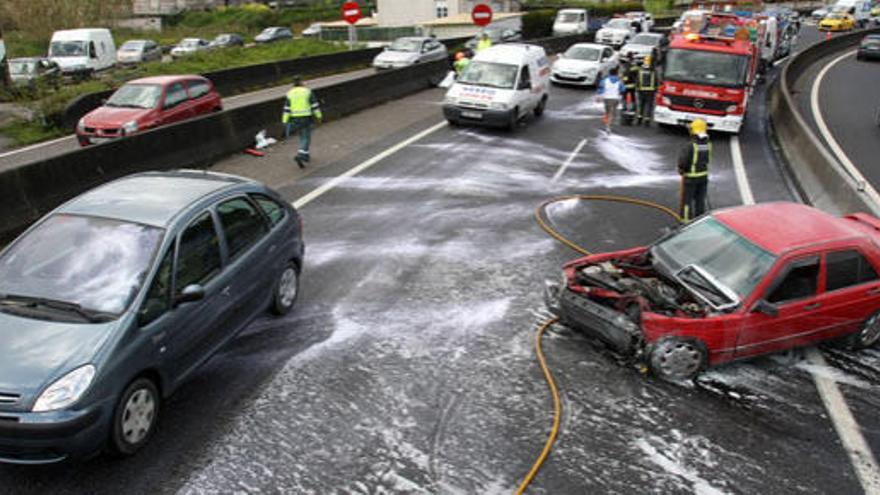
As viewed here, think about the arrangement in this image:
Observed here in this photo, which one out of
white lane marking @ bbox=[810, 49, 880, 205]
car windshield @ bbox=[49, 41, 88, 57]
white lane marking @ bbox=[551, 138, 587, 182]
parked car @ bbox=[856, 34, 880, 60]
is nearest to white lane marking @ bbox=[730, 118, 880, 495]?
white lane marking @ bbox=[810, 49, 880, 205]

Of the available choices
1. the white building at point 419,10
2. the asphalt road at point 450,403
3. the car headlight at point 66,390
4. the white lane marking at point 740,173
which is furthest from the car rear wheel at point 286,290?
the white building at point 419,10

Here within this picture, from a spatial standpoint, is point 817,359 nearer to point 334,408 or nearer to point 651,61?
point 334,408

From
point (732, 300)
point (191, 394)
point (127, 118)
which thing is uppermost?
point (127, 118)

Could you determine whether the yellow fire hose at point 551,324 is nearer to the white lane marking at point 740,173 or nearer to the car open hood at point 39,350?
the white lane marking at point 740,173

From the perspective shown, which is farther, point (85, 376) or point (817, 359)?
point (817, 359)

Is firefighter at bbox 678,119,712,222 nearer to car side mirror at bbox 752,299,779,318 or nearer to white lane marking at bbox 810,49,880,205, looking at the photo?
white lane marking at bbox 810,49,880,205

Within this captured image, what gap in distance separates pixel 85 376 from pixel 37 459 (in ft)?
2.11

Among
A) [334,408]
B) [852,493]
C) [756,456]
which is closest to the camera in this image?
[852,493]

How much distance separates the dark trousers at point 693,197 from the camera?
11516mm

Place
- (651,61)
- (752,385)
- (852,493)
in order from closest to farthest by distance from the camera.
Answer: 1. (852,493)
2. (752,385)
3. (651,61)

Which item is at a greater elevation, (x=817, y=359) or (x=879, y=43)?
(x=879, y=43)

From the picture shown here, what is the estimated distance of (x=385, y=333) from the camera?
7.66 metres

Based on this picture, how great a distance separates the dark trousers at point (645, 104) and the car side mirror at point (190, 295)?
17.0m

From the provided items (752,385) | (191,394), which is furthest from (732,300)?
(191,394)
